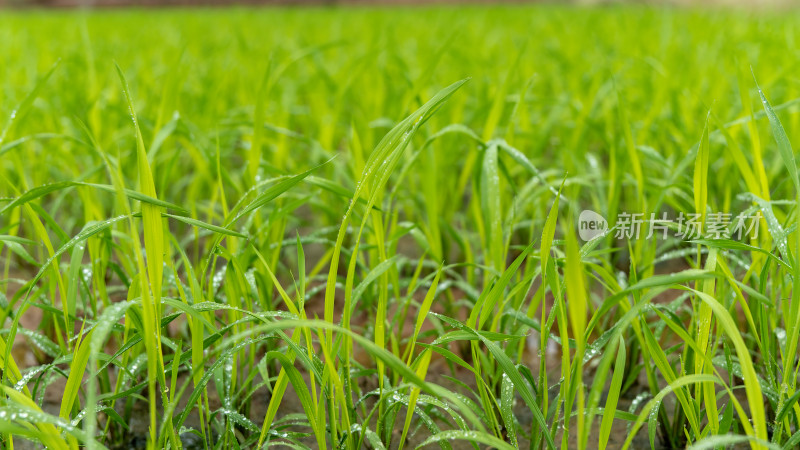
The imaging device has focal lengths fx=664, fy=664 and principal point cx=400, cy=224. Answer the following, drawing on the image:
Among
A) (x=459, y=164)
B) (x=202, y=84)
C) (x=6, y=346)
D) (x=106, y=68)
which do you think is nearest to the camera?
(x=6, y=346)

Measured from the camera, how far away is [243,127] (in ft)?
4.47

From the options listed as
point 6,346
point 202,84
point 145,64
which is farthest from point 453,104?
point 145,64

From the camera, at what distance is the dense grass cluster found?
648 millimetres

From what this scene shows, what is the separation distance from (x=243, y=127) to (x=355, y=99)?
0.53m

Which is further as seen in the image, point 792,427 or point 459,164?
point 459,164

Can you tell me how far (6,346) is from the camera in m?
0.68

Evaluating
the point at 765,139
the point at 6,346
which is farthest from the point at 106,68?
the point at 765,139

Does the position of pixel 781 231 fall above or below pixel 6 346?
above

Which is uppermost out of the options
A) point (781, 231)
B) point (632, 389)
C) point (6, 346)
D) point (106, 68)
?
point (106, 68)

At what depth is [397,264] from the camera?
994 millimetres

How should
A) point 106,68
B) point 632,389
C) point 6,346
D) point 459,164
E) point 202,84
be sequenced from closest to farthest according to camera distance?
point 6,346
point 632,389
point 459,164
point 202,84
point 106,68

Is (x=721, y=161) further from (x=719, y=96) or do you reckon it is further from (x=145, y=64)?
(x=145, y=64)

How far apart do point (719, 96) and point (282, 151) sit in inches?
41.0

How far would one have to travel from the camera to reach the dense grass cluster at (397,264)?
648 mm
